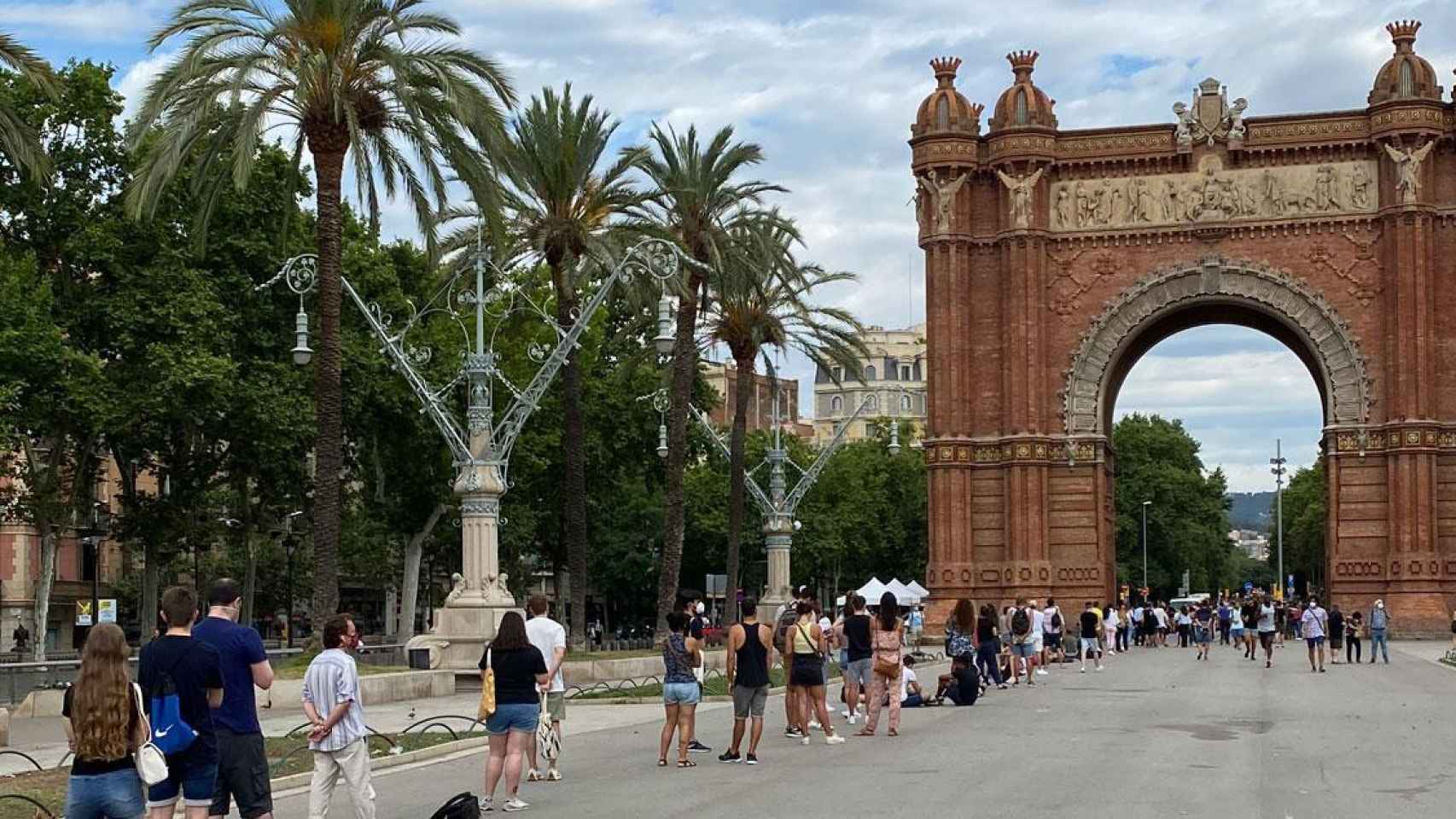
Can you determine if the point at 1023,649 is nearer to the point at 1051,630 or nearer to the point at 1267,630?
the point at 1051,630

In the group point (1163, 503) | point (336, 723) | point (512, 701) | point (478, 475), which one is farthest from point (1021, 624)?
point (1163, 503)

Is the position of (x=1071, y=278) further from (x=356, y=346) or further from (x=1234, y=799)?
(x=1234, y=799)

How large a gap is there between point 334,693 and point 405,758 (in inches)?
262

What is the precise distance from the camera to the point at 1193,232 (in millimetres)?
56781

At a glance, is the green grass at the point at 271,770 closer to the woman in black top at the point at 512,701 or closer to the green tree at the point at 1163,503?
the woman in black top at the point at 512,701

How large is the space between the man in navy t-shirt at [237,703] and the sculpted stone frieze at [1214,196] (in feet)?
159

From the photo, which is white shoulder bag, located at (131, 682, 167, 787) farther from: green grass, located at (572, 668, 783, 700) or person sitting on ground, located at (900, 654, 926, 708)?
green grass, located at (572, 668, 783, 700)

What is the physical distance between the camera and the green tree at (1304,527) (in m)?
121

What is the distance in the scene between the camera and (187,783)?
35.5 ft

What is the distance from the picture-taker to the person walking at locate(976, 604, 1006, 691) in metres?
30.9

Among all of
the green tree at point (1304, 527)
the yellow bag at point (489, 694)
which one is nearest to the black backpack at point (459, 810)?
the yellow bag at point (489, 694)

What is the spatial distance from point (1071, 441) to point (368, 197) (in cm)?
3077

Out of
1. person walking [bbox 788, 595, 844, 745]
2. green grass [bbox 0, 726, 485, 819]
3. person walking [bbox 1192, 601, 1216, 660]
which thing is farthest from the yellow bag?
person walking [bbox 1192, 601, 1216, 660]

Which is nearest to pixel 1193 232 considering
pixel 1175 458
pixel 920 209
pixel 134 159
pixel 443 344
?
pixel 920 209
